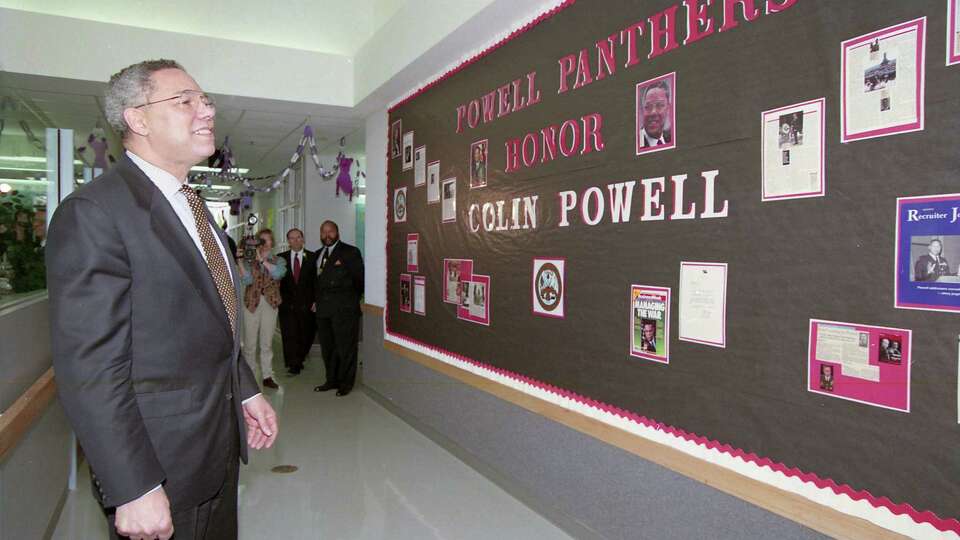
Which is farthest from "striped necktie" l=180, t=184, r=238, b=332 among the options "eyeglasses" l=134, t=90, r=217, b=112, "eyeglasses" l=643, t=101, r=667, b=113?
"eyeglasses" l=643, t=101, r=667, b=113

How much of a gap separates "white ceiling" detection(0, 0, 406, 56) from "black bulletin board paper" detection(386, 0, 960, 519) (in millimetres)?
2518

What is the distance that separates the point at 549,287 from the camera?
116 inches

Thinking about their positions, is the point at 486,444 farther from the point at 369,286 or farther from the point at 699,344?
the point at 369,286

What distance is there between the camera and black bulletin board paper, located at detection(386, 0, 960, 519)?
1.49m

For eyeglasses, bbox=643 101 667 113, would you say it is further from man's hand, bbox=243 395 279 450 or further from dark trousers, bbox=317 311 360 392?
dark trousers, bbox=317 311 360 392

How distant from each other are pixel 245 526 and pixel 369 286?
9.96ft

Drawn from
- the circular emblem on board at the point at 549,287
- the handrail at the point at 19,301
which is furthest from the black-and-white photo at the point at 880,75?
the handrail at the point at 19,301

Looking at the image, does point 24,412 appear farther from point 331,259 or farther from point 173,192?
point 331,259

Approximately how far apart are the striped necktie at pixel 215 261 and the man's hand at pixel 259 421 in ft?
0.90

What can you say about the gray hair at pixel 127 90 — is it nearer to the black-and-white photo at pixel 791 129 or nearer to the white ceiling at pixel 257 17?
the black-and-white photo at pixel 791 129

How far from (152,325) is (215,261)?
22cm

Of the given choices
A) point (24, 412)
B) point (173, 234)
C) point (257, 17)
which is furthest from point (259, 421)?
point (257, 17)

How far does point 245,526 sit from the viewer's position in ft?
9.82

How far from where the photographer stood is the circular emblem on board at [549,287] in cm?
288
